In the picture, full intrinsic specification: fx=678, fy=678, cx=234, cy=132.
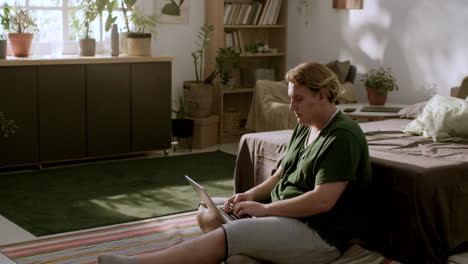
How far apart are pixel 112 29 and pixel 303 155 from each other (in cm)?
380

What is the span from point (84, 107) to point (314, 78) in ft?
11.6

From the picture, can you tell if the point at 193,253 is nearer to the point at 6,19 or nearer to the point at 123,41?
the point at 6,19

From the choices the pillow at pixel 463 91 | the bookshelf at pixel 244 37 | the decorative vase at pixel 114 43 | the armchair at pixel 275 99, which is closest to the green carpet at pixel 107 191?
the armchair at pixel 275 99

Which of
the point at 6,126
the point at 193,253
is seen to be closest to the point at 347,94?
the point at 6,126

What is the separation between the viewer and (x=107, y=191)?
5031 millimetres

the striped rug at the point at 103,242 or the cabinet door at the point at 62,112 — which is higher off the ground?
the cabinet door at the point at 62,112

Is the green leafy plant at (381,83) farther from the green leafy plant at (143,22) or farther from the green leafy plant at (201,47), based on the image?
the green leafy plant at (143,22)

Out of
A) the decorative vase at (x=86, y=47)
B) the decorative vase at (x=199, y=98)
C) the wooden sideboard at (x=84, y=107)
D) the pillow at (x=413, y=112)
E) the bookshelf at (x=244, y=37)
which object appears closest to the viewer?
the pillow at (x=413, y=112)

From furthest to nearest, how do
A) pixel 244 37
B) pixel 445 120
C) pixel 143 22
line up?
pixel 244 37 < pixel 143 22 < pixel 445 120

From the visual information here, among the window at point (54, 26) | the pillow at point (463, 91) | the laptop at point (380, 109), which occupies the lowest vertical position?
the laptop at point (380, 109)

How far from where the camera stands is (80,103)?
5.95 m

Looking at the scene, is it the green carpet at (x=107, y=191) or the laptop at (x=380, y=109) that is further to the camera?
the laptop at (x=380, y=109)

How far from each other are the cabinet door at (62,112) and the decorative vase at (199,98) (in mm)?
1266

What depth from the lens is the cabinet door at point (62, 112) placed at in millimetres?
5754
